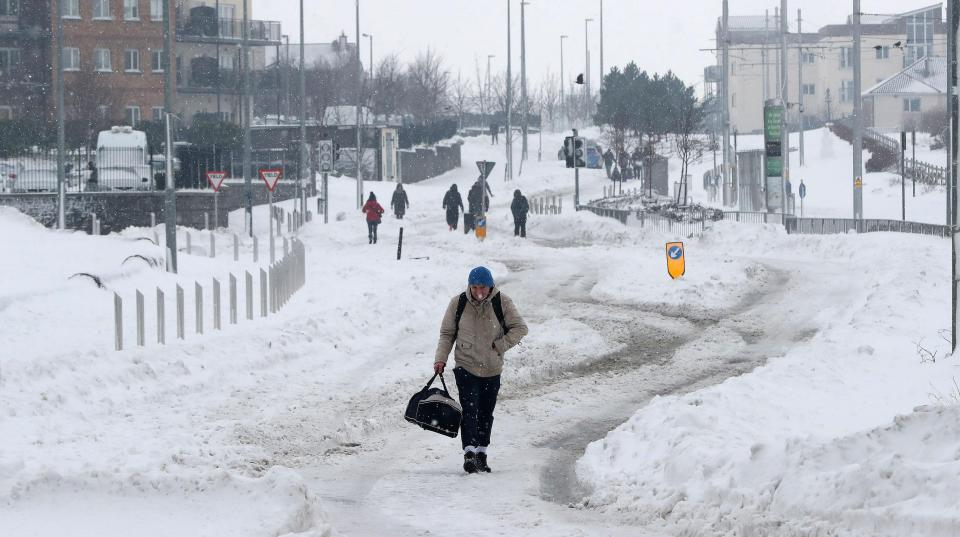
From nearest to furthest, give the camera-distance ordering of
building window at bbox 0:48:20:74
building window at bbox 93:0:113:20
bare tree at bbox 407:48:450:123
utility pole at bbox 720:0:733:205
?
1. utility pole at bbox 720:0:733:205
2. building window at bbox 0:48:20:74
3. building window at bbox 93:0:113:20
4. bare tree at bbox 407:48:450:123

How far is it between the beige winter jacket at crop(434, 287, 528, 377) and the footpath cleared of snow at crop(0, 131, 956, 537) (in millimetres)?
860

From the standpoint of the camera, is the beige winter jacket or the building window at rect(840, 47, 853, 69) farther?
the building window at rect(840, 47, 853, 69)

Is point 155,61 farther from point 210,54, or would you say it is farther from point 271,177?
point 271,177

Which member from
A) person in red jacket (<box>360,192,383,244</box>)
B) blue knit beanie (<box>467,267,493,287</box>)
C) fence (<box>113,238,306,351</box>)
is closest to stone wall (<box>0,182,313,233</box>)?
person in red jacket (<box>360,192,383,244</box>)

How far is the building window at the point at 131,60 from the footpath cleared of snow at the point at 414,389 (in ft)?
144

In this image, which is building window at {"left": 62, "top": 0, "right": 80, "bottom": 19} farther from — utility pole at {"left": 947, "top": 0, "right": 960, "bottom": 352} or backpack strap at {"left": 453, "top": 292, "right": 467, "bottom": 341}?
backpack strap at {"left": 453, "top": 292, "right": 467, "bottom": 341}

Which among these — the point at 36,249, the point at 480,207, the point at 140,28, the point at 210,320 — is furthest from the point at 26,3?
the point at 210,320

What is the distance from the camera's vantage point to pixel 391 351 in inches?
718

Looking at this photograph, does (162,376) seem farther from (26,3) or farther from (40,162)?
(26,3)

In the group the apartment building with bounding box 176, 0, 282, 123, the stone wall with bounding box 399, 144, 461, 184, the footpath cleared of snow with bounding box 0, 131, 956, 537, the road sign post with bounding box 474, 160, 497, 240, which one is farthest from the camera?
the stone wall with bounding box 399, 144, 461, 184

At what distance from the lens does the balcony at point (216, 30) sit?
74000 mm

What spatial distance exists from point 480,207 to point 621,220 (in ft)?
18.1

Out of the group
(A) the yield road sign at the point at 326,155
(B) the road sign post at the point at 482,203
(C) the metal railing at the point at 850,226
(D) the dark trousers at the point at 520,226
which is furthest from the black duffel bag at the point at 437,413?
(A) the yield road sign at the point at 326,155

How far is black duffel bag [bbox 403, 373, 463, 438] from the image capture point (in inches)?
422
